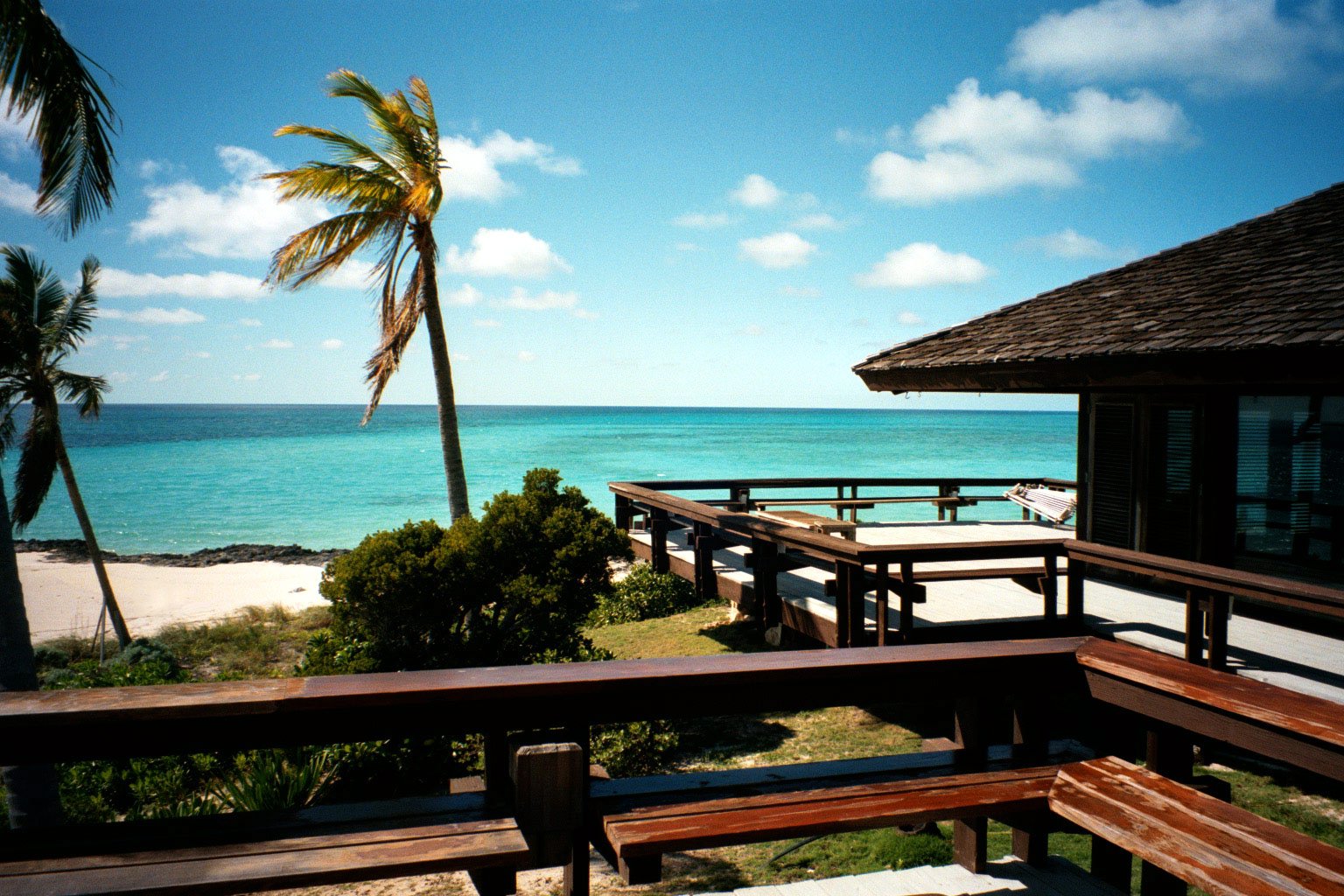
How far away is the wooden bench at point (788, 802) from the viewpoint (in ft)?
6.73

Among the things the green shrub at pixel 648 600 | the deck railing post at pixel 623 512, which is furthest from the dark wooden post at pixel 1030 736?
the deck railing post at pixel 623 512

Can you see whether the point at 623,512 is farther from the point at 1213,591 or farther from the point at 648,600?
the point at 1213,591

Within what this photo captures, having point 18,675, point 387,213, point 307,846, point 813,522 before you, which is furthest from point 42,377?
point 307,846

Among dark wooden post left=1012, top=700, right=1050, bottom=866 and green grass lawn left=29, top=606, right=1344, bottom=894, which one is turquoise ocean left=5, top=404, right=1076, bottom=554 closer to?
green grass lawn left=29, top=606, right=1344, bottom=894

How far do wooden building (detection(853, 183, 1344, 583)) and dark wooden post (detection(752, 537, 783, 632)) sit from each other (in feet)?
9.78

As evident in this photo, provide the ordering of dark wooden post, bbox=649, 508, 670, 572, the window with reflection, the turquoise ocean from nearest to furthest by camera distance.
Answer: the window with reflection, dark wooden post, bbox=649, 508, 670, 572, the turquoise ocean

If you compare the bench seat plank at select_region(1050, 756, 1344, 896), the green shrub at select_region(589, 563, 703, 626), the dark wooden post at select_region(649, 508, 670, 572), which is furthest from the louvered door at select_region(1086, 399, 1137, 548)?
the bench seat plank at select_region(1050, 756, 1344, 896)

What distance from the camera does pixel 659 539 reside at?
37.4ft

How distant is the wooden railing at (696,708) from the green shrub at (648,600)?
8.24m

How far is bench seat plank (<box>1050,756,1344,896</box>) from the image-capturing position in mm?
1812

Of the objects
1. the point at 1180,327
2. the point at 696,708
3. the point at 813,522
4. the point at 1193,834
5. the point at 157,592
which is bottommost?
the point at 157,592

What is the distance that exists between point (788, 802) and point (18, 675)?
21.2 feet

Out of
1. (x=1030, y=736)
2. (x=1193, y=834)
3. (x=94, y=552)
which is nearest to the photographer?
(x=1193, y=834)

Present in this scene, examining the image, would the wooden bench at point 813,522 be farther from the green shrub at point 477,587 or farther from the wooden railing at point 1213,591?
the wooden railing at point 1213,591
